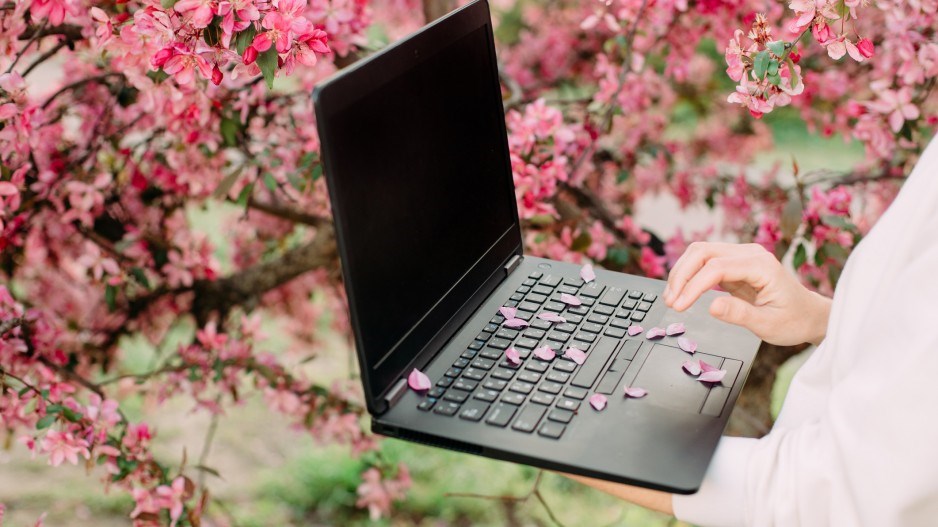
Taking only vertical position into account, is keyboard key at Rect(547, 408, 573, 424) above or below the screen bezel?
below

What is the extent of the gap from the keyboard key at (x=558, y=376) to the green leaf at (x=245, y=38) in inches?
22.4

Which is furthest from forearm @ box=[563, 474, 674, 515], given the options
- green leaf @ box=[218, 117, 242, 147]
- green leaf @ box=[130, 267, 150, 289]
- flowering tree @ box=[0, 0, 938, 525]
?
green leaf @ box=[130, 267, 150, 289]

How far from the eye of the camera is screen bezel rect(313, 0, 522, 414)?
0.98 m

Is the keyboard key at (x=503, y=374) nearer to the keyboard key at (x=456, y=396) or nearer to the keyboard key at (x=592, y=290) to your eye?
the keyboard key at (x=456, y=396)

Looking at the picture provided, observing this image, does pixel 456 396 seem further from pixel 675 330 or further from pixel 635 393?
pixel 675 330

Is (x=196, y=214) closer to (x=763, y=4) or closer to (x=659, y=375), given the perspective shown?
(x=763, y=4)

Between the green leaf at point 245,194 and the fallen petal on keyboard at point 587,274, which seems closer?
the fallen petal on keyboard at point 587,274

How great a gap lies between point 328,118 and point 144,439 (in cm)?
93

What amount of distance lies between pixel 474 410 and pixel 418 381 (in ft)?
0.27

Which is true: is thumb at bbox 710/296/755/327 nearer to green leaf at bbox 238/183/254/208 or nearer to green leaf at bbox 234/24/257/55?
green leaf at bbox 234/24/257/55

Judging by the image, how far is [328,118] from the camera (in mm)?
970

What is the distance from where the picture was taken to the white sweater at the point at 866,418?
844 millimetres

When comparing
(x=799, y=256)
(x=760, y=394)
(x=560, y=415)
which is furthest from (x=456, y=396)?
(x=760, y=394)

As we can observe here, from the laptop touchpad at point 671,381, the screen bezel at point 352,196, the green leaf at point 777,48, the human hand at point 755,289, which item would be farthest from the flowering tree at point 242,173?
the laptop touchpad at point 671,381
